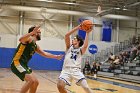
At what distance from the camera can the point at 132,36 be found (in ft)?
103

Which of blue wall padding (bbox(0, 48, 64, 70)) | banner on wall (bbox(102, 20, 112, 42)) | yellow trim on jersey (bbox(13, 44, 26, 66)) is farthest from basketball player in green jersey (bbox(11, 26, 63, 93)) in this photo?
banner on wall (bbox(102, 20, 112, 42))

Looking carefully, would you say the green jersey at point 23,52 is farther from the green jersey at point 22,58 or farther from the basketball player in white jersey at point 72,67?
the basketball player in white jersey at point 72,67

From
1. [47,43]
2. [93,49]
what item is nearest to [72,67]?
[47,43]

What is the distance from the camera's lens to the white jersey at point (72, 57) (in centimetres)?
666

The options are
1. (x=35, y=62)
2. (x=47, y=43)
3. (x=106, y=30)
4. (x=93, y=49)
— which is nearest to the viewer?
(x=35, y=62)

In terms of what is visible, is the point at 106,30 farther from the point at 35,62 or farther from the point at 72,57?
the point at 72,57

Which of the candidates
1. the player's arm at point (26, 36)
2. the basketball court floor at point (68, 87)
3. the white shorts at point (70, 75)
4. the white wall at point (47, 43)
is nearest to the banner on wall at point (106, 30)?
the white wall at point (47, 43)

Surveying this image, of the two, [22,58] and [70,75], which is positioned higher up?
[22,58]

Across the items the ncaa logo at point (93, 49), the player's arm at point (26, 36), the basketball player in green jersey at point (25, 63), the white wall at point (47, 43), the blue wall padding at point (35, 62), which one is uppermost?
the player's arm at point (26, 36)

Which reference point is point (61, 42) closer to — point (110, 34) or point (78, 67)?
point (110, 34)

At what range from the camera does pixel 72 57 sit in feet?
22.0

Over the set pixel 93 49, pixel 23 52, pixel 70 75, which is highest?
pixel 23 52

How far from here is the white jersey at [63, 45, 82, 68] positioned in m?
6.66

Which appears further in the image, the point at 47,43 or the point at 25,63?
the point at 47,43
